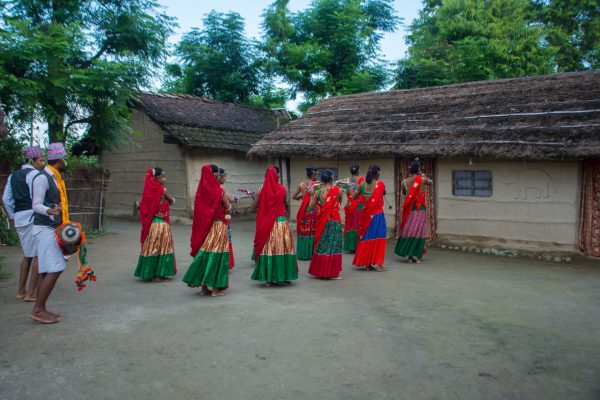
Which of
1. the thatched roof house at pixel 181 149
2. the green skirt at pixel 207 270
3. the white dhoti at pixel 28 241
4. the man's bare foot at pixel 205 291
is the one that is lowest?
the man's bare foot at pixel 205 291

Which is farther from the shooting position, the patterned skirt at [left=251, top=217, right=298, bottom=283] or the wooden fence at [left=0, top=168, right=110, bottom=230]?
the wooden fence at [left=0, top=168, right=110, bottom=230]

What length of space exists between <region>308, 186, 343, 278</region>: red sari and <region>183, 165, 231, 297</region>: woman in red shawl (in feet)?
5.49

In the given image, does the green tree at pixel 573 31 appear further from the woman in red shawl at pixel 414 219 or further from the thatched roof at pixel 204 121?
the woman in red shawl at pixel 414 219

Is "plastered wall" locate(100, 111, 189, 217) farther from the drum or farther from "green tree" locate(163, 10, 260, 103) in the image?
the drum

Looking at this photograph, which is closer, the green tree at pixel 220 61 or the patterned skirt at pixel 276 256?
the patterned skirt at pixel 276 256

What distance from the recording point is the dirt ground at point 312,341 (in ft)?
12.0

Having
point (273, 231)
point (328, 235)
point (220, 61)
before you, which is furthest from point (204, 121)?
point (273, 231)

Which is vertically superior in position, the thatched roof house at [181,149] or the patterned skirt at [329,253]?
the thatched roof house at [181,149]

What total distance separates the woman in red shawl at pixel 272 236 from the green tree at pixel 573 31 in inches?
849

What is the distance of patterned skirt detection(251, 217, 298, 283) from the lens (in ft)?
21.9

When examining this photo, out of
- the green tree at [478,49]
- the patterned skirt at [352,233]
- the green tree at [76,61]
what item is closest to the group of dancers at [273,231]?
the patterned skirt at [352,233]

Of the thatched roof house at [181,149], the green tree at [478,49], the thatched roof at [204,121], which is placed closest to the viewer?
the thatched roof at [204,121]

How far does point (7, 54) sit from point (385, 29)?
68.9ft

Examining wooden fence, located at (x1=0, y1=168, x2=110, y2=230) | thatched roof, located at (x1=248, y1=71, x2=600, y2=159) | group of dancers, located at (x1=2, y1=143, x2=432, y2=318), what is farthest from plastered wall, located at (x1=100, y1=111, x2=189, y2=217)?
group of dancers, located at (x1=2, y1=143, x2=432, y2=318)
